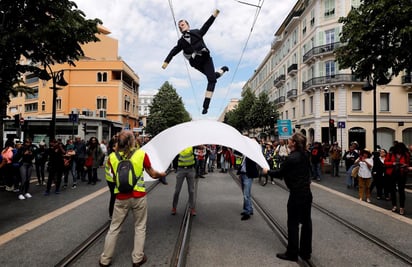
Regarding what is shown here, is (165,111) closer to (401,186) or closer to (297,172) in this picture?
(401,186)

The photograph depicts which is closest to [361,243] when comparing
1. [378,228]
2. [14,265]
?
[378,228]

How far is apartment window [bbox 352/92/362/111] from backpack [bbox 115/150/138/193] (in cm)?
3269

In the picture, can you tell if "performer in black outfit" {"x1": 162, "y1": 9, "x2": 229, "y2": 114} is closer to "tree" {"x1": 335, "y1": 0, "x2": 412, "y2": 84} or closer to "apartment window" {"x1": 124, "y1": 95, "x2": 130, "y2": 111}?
"tree" {"x1": 335, "y1": 0, "x2": 412, "y2": 84}

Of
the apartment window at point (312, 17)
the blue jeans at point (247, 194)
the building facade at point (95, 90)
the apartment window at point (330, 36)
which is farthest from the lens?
the building facade at point (95, 90)

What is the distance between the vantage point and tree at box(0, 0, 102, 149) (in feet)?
32.6

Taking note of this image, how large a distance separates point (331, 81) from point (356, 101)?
12.2 ft

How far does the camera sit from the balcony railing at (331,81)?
30473 mm

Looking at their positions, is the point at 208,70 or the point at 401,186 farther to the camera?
the point at 401,186

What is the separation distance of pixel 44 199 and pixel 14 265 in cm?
521

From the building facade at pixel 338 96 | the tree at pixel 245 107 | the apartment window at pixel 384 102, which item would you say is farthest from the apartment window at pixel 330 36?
the tree at pixel 245 107

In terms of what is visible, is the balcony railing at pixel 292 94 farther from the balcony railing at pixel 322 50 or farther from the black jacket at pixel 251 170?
the black jacket at pixel 251 170

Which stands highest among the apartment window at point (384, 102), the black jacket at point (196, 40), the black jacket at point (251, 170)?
the apartment window at point (384, 102)

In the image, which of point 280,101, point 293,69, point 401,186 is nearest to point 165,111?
point 280,101

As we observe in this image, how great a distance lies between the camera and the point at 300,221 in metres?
4.41
